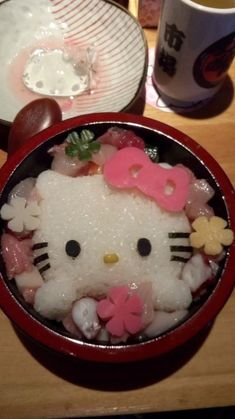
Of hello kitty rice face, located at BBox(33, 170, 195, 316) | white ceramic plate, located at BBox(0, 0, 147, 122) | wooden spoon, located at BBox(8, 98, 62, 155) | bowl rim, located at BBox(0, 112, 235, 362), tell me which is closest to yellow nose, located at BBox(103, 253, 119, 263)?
hello kitty rice face, located at BBox(33, 170, 195, 316)

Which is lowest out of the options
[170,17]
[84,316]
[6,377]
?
[6,377]

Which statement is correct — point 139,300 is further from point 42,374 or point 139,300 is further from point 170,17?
point 170,17

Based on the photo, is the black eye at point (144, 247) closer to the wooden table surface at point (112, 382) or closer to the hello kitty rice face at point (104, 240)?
the hello kitty rice face at point (104, 240)


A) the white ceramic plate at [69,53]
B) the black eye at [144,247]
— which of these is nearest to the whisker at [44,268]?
the black eye at [144,247]

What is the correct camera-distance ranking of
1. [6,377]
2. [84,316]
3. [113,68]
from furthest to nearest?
[113,68]
[6,377]
[84,316]

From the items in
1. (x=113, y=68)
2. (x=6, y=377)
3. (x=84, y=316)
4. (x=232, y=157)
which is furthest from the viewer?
(x=113, y=68)

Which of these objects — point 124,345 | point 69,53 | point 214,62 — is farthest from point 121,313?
point 69,53

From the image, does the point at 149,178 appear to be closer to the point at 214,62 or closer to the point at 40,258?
the point at 40,258

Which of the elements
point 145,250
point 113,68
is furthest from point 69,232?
point 113,68
